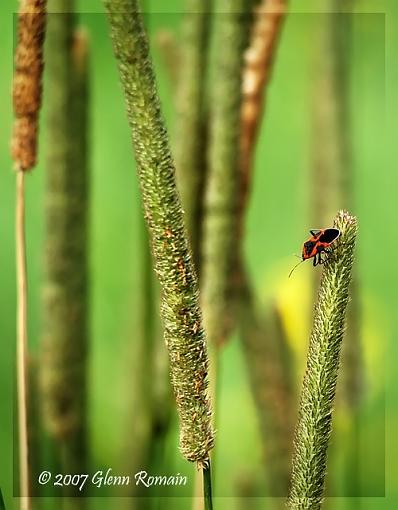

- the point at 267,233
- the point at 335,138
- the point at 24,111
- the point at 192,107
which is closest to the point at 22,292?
the point at 24,111

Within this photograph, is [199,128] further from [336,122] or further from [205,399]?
[205,399]

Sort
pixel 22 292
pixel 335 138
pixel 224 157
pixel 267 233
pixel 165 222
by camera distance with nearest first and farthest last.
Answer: pixel 165 222 < pixel 22 292 < pixel 224 157 < pixel 335 138 < pixel 267 233

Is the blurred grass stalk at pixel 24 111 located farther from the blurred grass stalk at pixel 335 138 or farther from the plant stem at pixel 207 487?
the blurred grass stalk at pixel 335 138

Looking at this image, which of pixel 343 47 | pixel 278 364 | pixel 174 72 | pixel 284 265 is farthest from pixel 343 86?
pixel 284 265

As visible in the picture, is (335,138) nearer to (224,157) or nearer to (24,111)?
(224,157)

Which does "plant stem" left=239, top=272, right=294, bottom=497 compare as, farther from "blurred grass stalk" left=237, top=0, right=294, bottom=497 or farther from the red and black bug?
the red and black bug

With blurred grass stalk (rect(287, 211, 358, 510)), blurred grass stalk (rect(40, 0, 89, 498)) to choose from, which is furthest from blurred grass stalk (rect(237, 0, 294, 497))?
blurred grass stalk (rect(287, 211, 358, 510))
